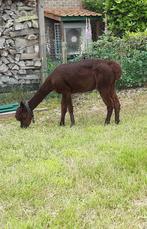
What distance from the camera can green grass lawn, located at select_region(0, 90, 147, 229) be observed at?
465 centimetres

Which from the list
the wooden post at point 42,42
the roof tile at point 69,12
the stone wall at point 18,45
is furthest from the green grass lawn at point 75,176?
the roof tile at point 69,12

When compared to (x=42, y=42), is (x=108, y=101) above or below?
below

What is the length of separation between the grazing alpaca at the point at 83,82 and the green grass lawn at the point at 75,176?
0.31 m

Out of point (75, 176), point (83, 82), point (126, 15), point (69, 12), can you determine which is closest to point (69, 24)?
point (69, 12)

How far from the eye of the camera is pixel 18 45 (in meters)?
13.6

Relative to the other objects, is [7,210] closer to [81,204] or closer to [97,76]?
[81,204]

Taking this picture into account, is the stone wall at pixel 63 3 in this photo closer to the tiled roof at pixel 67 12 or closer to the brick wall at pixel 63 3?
the brick wall at pixel 63 3

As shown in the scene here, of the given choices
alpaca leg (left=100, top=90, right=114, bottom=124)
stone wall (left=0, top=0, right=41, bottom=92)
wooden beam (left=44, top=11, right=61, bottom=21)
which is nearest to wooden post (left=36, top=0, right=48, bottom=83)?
stone wall (left=0, top=0, right=41, bottom=92)

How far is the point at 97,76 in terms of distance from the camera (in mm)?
9430

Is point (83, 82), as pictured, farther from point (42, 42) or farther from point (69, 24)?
point (69, 24)

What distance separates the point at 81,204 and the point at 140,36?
9.96 m

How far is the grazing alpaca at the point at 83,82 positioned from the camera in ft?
30.9

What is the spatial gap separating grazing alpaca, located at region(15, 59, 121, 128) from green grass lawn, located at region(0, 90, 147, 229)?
0.31 metres

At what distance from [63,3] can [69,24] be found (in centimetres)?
150
